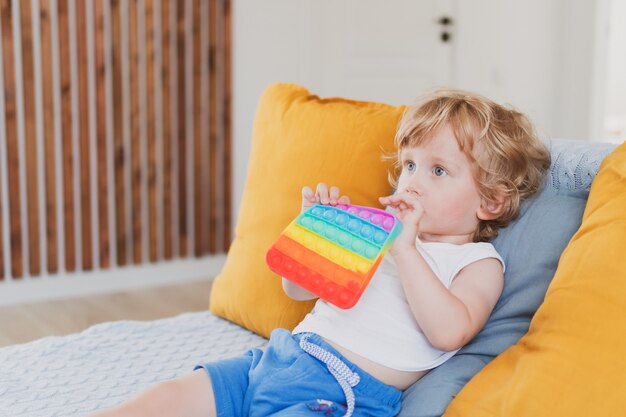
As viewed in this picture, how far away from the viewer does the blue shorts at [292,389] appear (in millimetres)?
1224

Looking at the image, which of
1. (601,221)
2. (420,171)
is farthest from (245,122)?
(601,221)

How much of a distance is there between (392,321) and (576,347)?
12.0 inches

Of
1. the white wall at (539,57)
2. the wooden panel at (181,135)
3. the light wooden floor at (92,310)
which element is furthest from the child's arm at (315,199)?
the white wall at (539,57)

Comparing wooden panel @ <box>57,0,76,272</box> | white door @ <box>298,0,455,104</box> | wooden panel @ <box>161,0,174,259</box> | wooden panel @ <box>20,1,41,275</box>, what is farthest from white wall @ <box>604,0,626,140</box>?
wooden panel @ <box>20,1,41,275</box>

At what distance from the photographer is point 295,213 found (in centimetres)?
168

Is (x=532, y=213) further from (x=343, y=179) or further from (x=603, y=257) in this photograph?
(x=343, y=179)

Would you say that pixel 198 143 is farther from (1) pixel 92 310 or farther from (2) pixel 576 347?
(2) pixel 576 347

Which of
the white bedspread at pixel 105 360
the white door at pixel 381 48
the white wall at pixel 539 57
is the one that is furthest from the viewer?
the white wall at pixel 539 57

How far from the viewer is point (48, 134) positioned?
3.13 metres

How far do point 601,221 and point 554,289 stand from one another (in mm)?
121

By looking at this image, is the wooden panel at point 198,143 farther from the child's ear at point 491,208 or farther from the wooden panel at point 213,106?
the child's ear at point 491,208

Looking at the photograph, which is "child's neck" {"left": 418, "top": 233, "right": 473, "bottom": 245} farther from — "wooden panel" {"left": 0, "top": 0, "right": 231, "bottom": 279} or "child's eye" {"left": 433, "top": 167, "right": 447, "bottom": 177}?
"wooden panel" {"left": 0, "top": 0, "right": 231, "bottom": 279}

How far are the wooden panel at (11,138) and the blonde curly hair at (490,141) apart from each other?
2093 mm

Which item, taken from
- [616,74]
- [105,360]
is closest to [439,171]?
[105,360]
